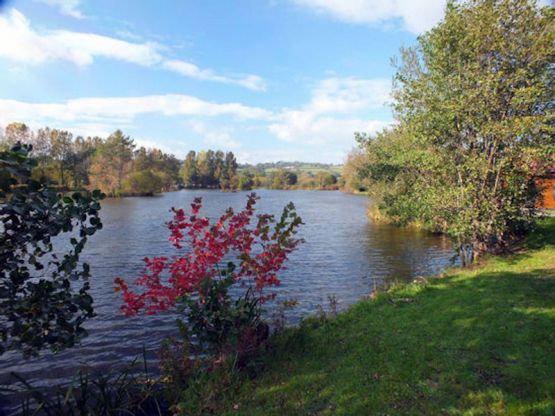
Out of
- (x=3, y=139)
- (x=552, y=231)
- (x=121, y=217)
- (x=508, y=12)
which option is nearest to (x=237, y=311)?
(x=508, y=12)

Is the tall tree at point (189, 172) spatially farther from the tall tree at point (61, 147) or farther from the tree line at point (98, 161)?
the tall tree at point (61, 147)

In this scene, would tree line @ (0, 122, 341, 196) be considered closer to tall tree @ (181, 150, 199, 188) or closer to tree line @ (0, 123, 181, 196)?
tree line @ (0, 123, 181, 196)

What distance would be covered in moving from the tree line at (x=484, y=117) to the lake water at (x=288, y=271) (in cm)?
442

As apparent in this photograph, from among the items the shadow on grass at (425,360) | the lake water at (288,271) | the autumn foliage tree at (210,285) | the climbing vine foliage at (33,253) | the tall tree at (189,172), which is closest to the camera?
the climbing vine foliage at (33,253)

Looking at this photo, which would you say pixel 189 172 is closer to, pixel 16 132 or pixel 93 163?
pixel 93 163

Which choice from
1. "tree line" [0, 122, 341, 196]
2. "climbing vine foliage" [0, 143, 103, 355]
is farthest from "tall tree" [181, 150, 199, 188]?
"climbing vine foliage" [0, 143, 103, 355]

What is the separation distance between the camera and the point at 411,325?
9.10 metres

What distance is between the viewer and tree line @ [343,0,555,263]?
1403 cm

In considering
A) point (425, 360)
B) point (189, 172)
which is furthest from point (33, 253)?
point (189, 172)

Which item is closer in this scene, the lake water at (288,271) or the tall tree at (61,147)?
the lake water at (288,271)

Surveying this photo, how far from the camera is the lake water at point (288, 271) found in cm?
1067

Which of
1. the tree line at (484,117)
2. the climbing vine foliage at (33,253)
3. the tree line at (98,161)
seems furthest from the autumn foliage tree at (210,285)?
the tree line at (98,161)

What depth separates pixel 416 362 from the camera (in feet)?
23.6

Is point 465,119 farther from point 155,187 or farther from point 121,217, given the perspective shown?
point 155,187
